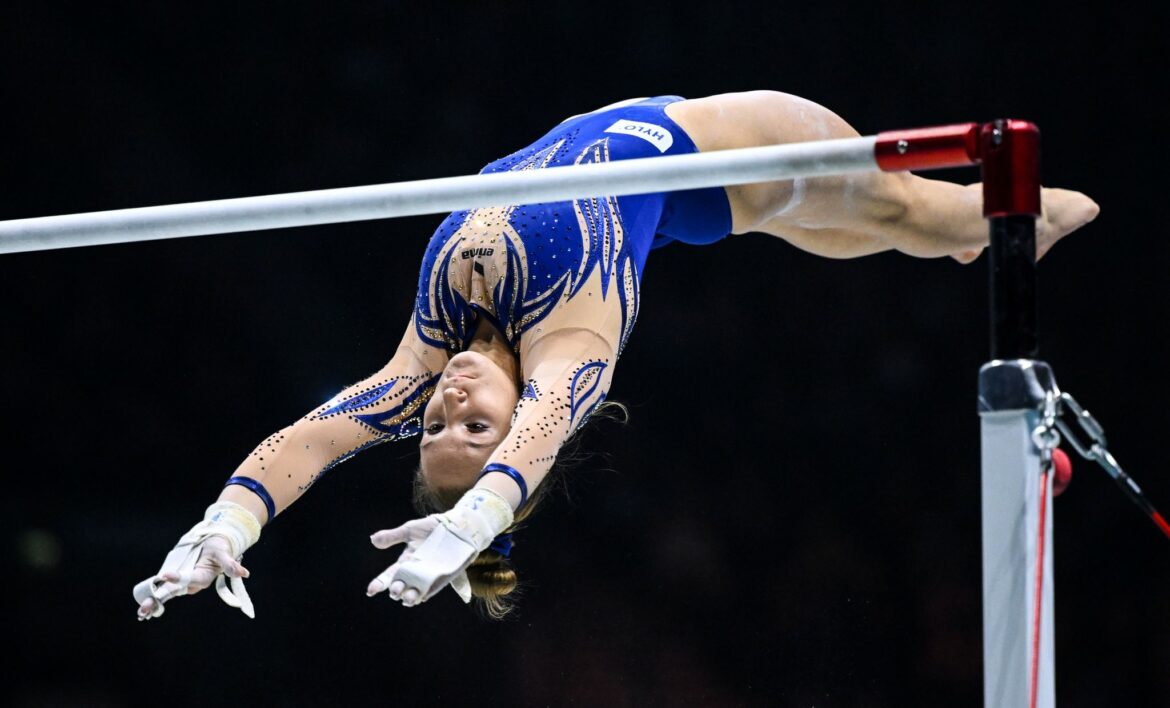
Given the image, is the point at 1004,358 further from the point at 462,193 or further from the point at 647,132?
the point at 647,132

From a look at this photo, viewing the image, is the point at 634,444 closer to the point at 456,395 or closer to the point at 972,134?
the point at 456,395

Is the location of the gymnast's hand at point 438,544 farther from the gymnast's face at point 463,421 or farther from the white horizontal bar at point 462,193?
the white horizontal bar at point 462,193

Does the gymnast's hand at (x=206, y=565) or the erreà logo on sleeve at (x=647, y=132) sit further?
the erreà logo on sleeve at (x=647, y=132)

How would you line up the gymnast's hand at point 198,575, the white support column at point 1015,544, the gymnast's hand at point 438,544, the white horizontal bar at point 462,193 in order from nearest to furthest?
the white support column at point 1015,544, the white horizontal bar at point 462,193, the gymnast's hand at point 438,544, the gymnast's hand at point 198,575

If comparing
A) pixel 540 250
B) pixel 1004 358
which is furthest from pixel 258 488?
pixel 1004 358

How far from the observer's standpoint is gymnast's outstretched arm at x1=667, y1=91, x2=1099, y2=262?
9.30 ft

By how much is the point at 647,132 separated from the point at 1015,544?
4.79 ft

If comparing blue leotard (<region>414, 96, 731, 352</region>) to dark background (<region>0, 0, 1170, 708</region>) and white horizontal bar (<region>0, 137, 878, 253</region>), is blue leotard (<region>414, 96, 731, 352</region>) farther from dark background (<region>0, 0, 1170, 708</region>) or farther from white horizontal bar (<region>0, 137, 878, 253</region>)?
dark background (<region>0, 0, 1170, 708</region>)

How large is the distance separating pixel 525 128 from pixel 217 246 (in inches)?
39.3

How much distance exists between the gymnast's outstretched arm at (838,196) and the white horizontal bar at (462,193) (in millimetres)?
892

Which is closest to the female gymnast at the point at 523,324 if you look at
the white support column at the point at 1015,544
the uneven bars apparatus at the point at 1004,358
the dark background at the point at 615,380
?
the uneven bars apparatus at the point at 1004,358

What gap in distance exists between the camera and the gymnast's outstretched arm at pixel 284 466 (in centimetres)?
217

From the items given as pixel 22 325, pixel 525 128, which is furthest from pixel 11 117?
pixel 525 128

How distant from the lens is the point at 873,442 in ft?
12.5
